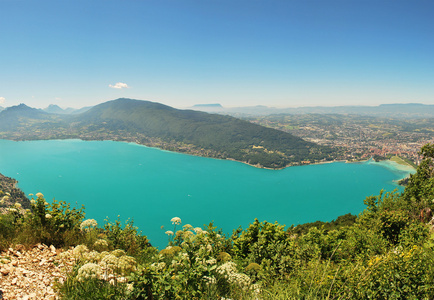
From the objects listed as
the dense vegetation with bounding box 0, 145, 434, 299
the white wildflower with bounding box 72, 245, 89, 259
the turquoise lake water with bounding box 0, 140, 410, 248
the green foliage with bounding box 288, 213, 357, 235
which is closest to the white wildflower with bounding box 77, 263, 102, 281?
the dense vegetation with bounding box 0, 145, 434, 299

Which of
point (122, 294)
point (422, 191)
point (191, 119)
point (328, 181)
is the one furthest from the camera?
point (191, 119)

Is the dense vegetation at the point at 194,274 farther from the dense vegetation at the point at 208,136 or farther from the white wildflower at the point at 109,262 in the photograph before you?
the dense vegetation at the point at 208,136

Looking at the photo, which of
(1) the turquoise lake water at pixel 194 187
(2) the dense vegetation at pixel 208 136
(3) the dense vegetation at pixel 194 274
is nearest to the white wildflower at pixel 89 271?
(3) the dense vegetation at pixel 194 274

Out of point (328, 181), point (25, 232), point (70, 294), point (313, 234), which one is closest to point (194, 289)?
point (70, 294)

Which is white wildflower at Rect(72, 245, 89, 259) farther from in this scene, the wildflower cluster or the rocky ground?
the rocky ground

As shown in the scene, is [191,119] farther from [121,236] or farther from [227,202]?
[121,236]

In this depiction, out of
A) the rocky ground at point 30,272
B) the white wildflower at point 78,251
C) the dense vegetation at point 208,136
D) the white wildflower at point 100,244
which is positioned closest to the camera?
the rocky ground at point 30,272
